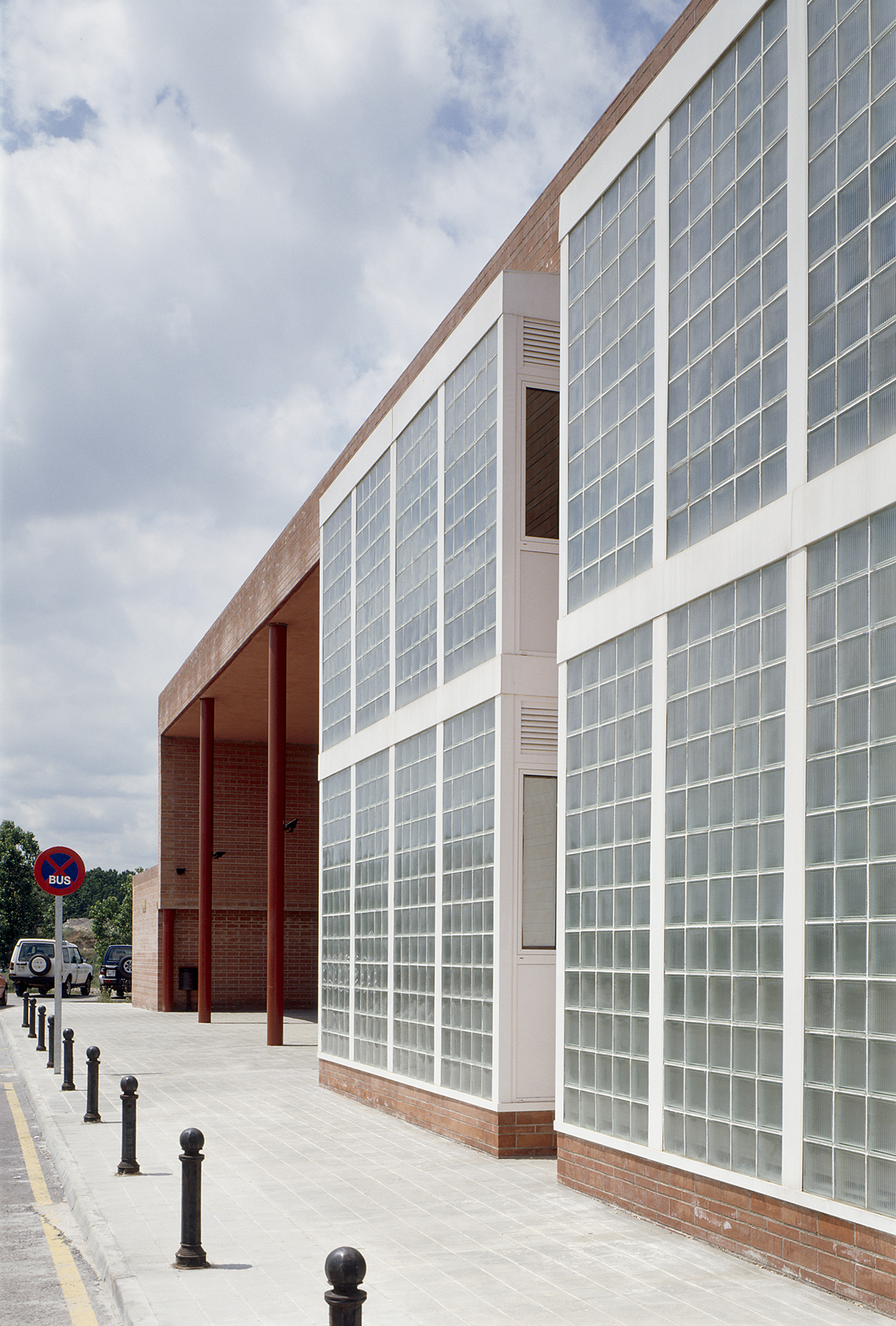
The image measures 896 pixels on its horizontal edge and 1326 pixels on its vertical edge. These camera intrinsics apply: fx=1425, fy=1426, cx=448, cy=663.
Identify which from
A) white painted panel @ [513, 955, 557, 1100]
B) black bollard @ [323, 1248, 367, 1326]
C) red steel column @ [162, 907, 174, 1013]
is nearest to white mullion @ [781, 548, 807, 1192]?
black bollard @ [323, 1248, 367, 1326]

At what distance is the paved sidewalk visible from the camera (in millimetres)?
6863

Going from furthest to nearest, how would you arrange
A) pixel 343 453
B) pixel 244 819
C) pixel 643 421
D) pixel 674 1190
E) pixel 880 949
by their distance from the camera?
pixel 244 819 < pixel 343 453 < pixel 643 421 < pixel 674 1190 < pixel 880 949

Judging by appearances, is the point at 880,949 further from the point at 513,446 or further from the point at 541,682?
the point at 513,446

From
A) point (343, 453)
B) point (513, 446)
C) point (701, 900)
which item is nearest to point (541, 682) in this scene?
point (513, 446)

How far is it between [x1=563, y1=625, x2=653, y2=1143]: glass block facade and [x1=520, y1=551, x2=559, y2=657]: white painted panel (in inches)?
57.9

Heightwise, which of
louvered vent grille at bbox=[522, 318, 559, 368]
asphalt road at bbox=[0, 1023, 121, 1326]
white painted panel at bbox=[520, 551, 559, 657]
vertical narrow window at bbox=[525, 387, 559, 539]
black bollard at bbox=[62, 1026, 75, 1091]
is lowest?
black bollard at bbox=[62, 1026, 75, 1091]

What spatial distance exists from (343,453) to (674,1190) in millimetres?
12694

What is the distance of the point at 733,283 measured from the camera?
8.53 metres

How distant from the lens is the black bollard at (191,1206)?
25.0 ft

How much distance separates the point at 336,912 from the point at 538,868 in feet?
22.2

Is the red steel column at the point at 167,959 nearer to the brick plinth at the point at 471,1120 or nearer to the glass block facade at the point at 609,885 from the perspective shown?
the brick plinth at the point at 471,1120

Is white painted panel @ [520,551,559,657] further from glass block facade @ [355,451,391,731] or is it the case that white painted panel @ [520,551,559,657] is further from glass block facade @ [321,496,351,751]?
glass block facade @ [321,496,351,751]

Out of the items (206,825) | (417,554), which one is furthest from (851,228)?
(206,825)

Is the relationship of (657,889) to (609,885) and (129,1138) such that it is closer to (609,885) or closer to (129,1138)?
(609,885)
